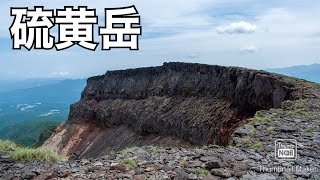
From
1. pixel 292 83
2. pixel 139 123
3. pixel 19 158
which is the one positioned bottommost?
pixel 139 123

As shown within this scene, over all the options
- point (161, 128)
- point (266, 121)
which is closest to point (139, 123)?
point (161, 128)

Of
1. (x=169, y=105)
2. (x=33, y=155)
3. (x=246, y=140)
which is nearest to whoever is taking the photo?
(x=33, y=155)

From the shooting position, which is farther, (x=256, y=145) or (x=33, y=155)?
(x=33, y=155)

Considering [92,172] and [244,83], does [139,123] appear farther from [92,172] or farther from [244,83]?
[92,172]

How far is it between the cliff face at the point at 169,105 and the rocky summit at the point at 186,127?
0.16 metres

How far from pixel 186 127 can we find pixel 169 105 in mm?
13584

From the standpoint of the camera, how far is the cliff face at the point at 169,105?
48.1 meters

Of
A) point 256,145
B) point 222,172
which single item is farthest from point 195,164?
point 256,145

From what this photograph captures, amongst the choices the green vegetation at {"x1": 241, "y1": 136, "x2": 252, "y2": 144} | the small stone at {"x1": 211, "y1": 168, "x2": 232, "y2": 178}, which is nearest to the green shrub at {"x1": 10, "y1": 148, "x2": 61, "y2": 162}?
the small stone at {"x1": 211, "y1": 168, "x2": 232, "y2": 178}

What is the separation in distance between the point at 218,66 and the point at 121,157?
150 ft

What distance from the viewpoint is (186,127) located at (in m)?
57.6

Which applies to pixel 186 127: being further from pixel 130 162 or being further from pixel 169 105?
pixel 130 162

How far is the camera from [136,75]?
92188 millimetres

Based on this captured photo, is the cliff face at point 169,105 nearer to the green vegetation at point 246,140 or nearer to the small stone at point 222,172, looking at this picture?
the green vegetation at point 246,140
